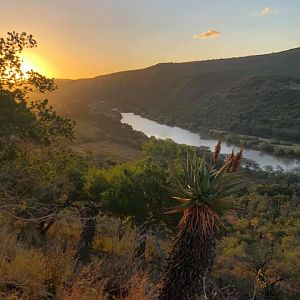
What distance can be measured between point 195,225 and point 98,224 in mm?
7962

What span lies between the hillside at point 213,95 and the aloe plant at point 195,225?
269ft

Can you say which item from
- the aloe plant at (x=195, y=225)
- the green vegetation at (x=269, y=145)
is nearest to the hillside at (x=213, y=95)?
the green vegetation at (x=269, y=145)

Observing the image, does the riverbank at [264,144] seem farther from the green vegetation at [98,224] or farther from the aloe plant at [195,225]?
the aloe plant at [195,225]

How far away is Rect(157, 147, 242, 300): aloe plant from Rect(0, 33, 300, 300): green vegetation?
0.04 feet

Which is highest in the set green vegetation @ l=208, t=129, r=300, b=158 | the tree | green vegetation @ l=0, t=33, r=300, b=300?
the tree

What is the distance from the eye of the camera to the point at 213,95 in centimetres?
12862

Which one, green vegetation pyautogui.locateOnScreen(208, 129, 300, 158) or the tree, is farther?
green vegetation pyautogui.locateOnScreen(208, 129, 300, 158)

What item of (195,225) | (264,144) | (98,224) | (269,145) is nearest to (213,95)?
(264,144)

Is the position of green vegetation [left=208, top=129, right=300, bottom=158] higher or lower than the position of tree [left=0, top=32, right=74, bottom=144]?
lower

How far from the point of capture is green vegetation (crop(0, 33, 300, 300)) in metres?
4.21

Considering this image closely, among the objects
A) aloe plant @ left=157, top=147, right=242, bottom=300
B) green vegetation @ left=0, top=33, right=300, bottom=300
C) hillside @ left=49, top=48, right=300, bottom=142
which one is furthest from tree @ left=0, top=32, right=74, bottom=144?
hillside @ left=49, top=48, right=300, bottom=142

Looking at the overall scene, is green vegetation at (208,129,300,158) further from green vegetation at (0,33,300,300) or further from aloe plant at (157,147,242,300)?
aloe plant at (157,147,242,300)

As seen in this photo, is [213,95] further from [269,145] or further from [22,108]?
[22,108]

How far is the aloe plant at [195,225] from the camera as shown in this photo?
3982mm
